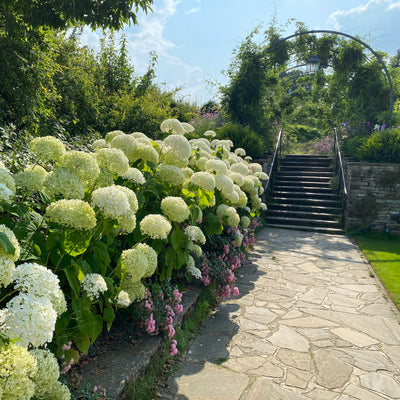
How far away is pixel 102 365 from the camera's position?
2215mm

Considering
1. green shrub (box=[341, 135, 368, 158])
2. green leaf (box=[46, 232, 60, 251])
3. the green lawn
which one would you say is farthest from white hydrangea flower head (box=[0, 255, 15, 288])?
green shrub (box=[341, 135, 368, 158])

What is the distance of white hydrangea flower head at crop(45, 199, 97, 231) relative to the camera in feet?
5.12

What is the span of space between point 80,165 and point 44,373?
1092 millimetres

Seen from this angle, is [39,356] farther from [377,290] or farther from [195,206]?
[377,290]

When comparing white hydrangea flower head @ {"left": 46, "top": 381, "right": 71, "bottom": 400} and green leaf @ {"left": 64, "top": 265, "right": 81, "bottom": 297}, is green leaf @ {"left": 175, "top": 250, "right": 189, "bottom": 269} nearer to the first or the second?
green leaf @ {"left": 64, "top": 265, "right": 81, "bottom": 297}


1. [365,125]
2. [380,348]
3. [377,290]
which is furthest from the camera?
[365,125]

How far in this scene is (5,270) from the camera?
1.16m

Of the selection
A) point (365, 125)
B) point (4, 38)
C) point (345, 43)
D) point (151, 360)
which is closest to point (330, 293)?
point (151, 360)

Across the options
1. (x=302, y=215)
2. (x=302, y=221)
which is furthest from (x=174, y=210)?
(x=302, y=215)

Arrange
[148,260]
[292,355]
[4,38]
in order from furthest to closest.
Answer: [4,38]
[292,355]
[148,260]

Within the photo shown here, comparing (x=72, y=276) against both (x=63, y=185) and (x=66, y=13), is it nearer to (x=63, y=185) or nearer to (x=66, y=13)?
(x=63, y=185)

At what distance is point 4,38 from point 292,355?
492cm

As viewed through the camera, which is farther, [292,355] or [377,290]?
[377,290]

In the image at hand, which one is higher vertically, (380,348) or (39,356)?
(39,356)
